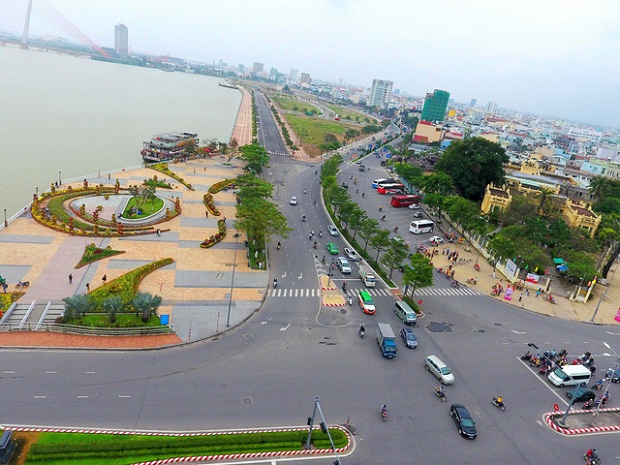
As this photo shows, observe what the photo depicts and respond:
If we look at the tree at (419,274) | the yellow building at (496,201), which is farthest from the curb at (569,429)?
the yellow building at (496,201)

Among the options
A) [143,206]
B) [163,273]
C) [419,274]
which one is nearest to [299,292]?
[419,274]

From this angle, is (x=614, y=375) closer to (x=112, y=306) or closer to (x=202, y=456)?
(x=202, y=456)

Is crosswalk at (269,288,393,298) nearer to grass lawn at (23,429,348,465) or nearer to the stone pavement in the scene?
the stone pavement

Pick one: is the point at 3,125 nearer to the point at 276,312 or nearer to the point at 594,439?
the point at 276,312

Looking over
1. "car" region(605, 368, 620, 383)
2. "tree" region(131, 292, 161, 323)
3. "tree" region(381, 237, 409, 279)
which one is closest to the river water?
"tree" region(131, 292, 161, 323)

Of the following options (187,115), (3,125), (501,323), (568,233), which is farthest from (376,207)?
→ (187,115)
